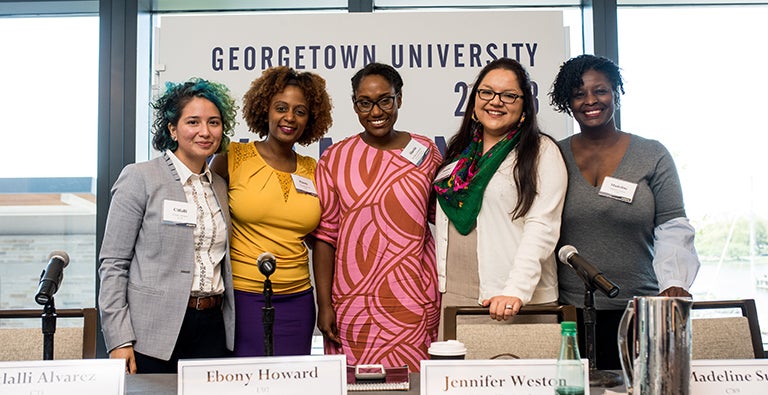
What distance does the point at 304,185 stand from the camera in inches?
107

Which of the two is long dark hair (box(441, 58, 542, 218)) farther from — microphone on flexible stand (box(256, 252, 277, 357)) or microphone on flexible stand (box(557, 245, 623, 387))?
microphone on flexible stand (box(256, 252, 277, 357))

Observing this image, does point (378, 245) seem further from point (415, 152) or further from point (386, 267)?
point (415, 152)

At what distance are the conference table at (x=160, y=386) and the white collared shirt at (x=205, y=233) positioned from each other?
23.2 inches

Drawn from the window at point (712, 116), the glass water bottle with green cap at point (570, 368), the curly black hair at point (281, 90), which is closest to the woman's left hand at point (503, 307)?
the glass water bottle with green cap at point (570, 368)

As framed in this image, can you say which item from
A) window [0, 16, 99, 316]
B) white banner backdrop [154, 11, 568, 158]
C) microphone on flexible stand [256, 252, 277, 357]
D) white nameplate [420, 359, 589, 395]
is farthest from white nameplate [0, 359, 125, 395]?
window [0, 16, 99, 316]

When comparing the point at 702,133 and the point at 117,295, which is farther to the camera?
the point at 702,133

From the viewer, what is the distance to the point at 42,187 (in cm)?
409

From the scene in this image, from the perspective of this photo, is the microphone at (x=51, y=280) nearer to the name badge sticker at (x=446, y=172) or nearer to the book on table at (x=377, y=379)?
the book on table at (x=377, y=379)

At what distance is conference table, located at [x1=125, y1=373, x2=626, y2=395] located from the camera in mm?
1650

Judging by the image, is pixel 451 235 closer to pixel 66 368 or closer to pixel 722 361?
pixel 722 361

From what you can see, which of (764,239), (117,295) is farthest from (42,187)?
(764,239)

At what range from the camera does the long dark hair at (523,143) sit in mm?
2391

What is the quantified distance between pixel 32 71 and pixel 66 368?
3.19 meters

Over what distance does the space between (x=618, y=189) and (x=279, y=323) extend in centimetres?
128
